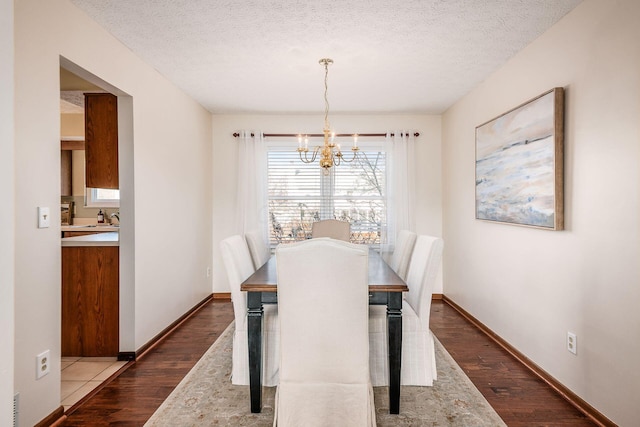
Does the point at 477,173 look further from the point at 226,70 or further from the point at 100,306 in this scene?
the point at 100,306

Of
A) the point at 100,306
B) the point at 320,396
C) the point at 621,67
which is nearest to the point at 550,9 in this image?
the point at 621,67

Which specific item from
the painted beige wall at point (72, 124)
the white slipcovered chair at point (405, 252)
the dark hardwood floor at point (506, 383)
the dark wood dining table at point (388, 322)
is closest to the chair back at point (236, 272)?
the dark wood dining table at point (388, 322)

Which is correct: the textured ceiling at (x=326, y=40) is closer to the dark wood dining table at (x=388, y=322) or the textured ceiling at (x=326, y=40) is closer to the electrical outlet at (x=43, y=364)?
the dark wood dining table at (x=388, y=322)

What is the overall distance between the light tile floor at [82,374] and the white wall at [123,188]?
207 millimetres

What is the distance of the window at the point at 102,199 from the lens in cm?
553

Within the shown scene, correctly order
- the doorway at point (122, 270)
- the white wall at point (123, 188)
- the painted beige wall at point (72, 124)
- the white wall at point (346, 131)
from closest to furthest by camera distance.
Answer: the white wall at point (123, 188) < the doorway at point (122, 270) < the white wall at point (346, 131) < the painted beige wall at point (72, 124)

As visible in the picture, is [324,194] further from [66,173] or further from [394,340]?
[66,173]

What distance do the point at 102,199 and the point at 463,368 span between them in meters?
5.41

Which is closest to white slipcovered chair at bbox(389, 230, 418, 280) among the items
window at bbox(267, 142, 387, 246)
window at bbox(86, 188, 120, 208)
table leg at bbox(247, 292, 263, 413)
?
table leg at bbox(247, 292, 263, 413)

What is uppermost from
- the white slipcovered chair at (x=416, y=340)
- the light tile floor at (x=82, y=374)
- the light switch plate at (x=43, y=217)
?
the light switch plate at (x=43, y=217)

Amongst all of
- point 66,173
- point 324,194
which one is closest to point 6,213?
point 324,194

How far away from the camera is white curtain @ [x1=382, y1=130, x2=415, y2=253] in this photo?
4801 mm

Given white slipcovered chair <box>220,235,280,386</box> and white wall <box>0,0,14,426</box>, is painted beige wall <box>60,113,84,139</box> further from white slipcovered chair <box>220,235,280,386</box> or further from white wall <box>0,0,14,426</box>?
white wall <box>0,0,14,426</box>

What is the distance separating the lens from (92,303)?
302cm
